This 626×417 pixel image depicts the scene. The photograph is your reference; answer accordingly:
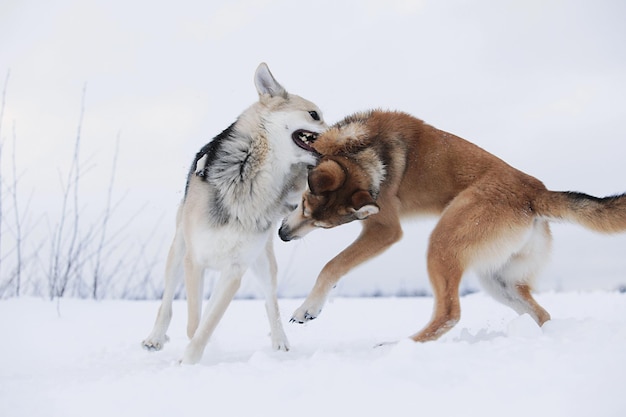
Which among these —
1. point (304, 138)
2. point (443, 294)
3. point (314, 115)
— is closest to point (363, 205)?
point (443, 294)

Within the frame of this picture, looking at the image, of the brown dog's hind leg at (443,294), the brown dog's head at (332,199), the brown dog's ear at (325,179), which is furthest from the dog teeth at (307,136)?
the brown dog's hind leg at (443,294)

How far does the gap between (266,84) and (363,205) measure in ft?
5.48

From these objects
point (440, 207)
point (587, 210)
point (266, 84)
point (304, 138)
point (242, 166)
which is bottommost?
point (242, 166)

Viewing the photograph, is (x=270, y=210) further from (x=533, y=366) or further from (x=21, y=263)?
(x=21, y=263)

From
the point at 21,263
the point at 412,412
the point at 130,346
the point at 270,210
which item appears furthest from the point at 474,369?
the point at 21,263

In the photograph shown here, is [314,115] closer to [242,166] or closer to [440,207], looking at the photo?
[242,166]

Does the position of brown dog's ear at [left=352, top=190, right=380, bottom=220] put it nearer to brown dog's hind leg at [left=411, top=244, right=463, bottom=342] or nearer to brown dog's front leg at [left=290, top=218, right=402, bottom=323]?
brown dog's front leg at [left=290, top=218, right=402, bottom=323]

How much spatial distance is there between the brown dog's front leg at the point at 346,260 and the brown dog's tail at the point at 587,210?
3.61 ft

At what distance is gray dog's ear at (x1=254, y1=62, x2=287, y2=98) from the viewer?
5.36 metres

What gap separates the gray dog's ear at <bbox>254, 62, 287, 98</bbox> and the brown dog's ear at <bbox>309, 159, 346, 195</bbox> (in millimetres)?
1178

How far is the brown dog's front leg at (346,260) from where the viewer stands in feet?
15.0

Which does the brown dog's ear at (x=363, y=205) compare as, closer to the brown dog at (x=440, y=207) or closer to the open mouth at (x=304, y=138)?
the brown dog at (x=440, y=207)

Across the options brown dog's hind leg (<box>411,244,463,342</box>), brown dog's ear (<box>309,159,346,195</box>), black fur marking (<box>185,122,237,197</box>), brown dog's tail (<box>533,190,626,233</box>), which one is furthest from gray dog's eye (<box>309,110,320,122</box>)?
brown dog's tail (<box>533,190,626,233</box>)

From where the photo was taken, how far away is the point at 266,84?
5.41 m
